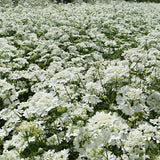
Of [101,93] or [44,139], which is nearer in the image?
[44,139]

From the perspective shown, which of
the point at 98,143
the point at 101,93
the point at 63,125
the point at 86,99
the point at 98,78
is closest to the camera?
the point at 98,143

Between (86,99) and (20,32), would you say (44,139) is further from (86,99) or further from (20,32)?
(20,32)

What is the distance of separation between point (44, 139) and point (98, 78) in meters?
1.38

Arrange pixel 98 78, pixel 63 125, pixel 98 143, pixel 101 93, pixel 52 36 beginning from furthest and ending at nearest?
pixel 52 36 → pixel 98 78 → pixel 101 93 → pixel 63 125 → pixel 98 143

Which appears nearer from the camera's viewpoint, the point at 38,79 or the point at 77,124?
the point at 77,124

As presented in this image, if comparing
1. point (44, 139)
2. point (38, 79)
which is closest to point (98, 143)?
point (44, 139)

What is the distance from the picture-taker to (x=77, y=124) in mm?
2154

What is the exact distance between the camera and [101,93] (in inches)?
112

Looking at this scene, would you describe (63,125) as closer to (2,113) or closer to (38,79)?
(2,113)

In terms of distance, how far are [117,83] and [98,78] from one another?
0.54 meters

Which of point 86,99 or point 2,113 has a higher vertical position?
point 86,99

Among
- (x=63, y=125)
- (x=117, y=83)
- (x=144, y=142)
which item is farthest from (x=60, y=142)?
(x=117, y=83)

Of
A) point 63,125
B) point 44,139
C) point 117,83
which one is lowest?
point 44,139

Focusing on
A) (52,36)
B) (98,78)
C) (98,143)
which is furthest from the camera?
(52,36)
